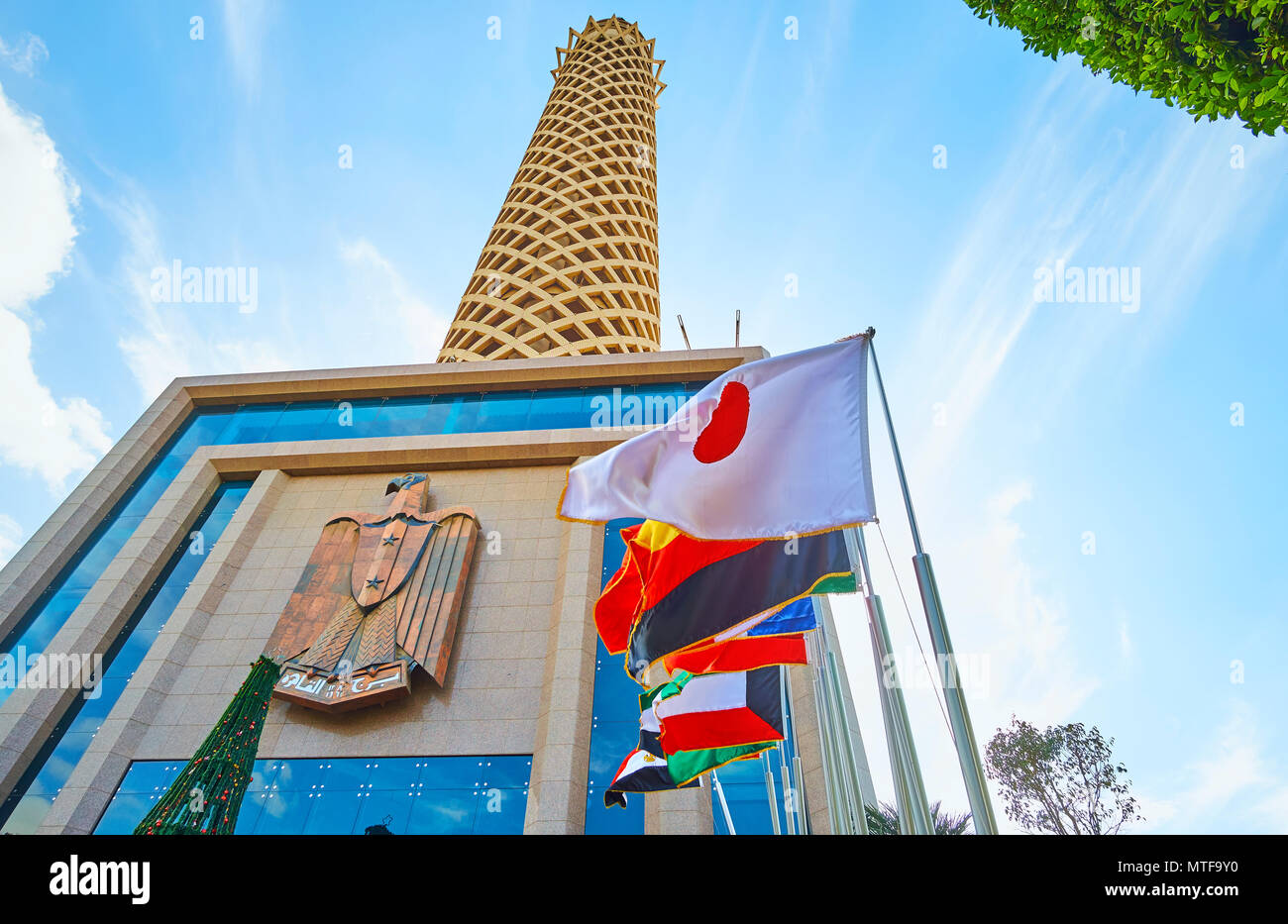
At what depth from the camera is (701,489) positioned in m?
5.56

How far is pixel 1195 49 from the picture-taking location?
21.9 ft

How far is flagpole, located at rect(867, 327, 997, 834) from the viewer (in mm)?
3492

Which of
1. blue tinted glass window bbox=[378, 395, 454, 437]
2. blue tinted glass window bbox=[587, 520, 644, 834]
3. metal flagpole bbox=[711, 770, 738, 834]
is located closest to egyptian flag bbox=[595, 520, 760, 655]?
blue tinted glass window bbox=[587, 520, 644, 834]

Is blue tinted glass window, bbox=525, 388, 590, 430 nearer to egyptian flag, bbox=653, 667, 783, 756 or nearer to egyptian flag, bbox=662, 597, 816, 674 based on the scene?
egyptian flag, bbox=653, 667, 783, 756

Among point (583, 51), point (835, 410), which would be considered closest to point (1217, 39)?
point (835, 410)

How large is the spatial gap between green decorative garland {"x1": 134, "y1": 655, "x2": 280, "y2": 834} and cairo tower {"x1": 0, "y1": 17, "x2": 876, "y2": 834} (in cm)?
6

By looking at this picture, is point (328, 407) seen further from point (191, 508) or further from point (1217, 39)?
point (1217, 39)

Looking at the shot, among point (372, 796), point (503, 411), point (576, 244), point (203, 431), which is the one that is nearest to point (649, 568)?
point (372, 796)

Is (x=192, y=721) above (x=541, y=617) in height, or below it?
below

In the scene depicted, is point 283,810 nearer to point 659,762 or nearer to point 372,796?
point 372,796

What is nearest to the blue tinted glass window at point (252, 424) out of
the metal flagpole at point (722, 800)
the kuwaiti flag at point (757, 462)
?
the metal flagpole at point (722, 800)

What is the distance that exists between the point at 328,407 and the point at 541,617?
25.3ft

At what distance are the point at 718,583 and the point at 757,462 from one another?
1203mm

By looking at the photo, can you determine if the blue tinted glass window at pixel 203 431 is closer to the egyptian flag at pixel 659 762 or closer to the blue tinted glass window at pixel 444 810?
the blue tinted glass window at pixel 444 810
